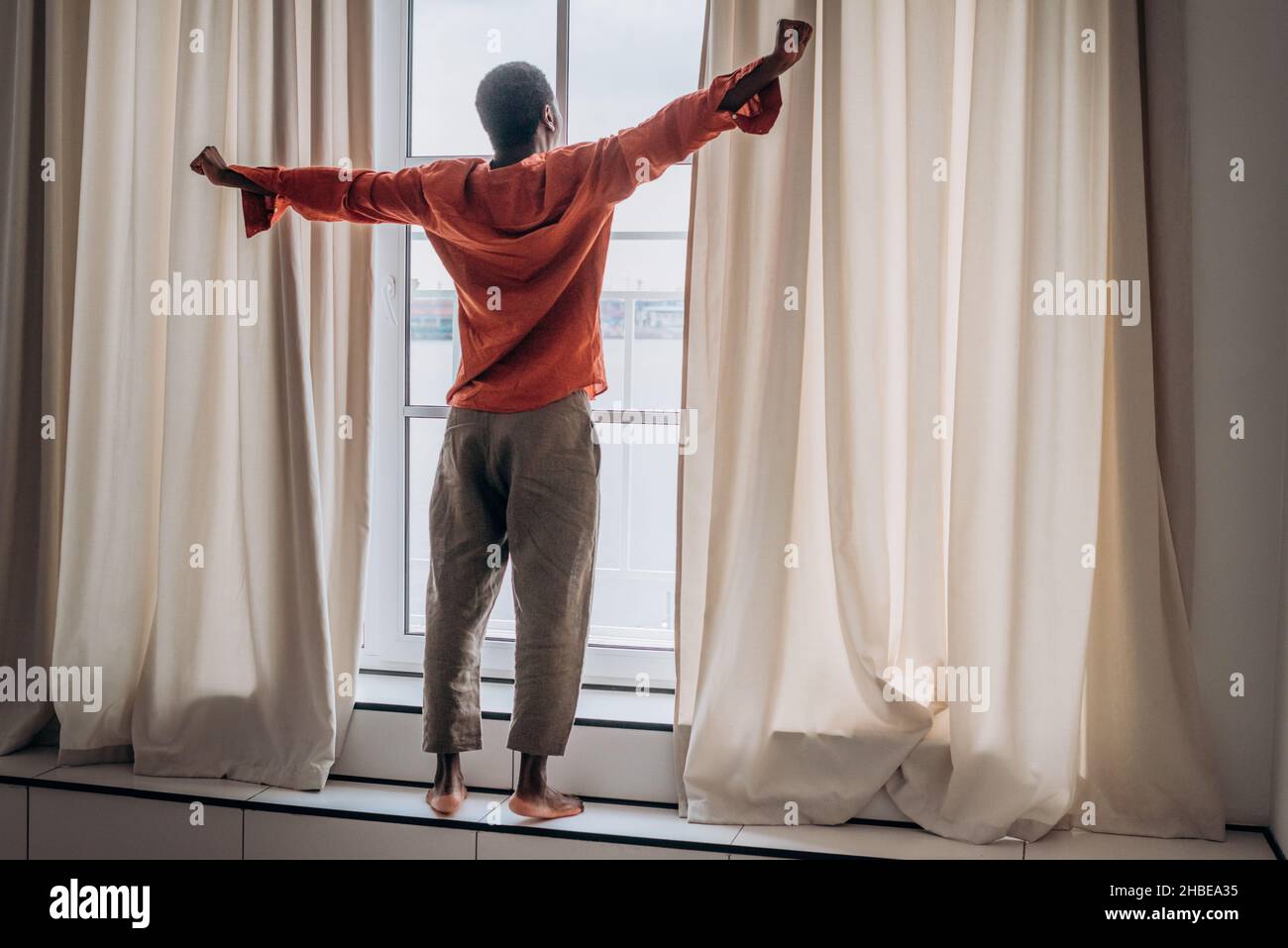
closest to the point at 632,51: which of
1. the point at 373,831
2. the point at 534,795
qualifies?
the point at 534,795

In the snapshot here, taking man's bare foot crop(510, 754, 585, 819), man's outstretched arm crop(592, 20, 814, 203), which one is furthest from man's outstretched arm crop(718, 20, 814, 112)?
man's bare foot crop(510, 754, 585, 819)

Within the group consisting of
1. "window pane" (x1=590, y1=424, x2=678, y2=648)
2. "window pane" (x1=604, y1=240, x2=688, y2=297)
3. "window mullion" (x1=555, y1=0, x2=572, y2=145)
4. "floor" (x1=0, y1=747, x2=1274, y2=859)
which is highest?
"window mullion" (x1=555, y1=0, x2=572, y2=145)

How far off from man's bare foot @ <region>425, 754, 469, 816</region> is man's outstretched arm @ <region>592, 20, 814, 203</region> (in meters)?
1.10

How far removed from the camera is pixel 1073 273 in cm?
174

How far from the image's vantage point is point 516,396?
1770mm

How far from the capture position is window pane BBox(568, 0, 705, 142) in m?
2.12

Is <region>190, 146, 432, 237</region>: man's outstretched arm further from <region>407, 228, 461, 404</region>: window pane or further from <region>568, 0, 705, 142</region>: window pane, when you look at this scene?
<region>568, 0, 705, 142</region>: window pane

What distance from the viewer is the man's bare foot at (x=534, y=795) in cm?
180

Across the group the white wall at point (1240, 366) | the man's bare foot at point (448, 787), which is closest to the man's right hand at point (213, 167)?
the man's bare foot at point (448, 787)

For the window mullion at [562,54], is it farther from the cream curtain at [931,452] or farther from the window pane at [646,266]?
the cream curtain at [931,452]

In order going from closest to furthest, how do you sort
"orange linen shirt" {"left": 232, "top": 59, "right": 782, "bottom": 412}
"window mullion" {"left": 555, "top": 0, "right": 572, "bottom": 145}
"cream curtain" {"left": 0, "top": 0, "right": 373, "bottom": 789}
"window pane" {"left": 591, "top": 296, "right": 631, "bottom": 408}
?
"orange linen shirt" {"left": 232, "top": 59, "right": 782, "bottom": 412}, "cream curtain" {"left": 0, "top": 0, "right": 373, "bottom": 789}, "window mullion" {"left": 555, "top": 0, "right": 572, "bottom": 145}, "window pane" {"left": 591, "top": 296, "right": 631, "bottom": 408}

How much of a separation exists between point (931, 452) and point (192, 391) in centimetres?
149

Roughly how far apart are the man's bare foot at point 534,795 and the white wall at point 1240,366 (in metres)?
1.23
